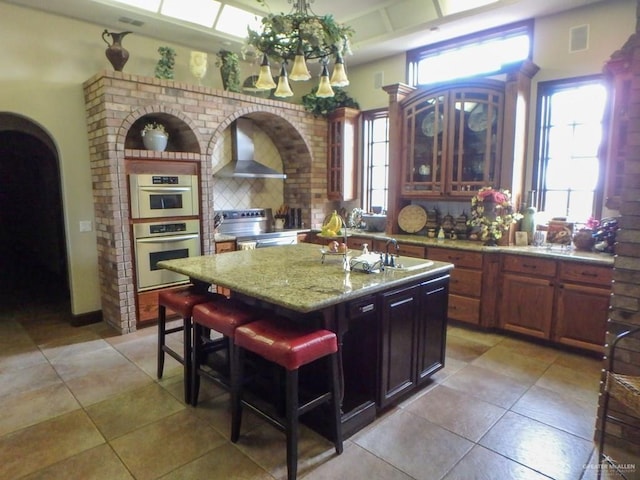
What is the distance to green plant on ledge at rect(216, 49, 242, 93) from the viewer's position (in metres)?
4.70

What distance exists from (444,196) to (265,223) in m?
2.64

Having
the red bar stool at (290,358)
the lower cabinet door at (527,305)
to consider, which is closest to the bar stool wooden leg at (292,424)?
the red bar stool at (290,358)

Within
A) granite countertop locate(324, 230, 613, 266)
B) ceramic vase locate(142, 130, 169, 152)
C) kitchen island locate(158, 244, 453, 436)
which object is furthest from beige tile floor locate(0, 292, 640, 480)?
ceramic vase locate(142, 130, 169, 152)

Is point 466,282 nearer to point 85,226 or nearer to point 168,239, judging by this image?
point 168,239

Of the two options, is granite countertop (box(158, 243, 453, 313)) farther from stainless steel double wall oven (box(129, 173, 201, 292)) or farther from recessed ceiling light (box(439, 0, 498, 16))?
recessed ceiling light (box(439, 0, 498, 16))

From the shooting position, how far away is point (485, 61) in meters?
4.57

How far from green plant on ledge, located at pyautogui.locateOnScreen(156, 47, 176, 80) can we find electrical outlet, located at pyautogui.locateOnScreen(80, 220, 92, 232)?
68.8 inches

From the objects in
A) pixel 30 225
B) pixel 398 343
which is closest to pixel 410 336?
pixel 398 343

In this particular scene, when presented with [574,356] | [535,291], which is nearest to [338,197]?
[535,291]

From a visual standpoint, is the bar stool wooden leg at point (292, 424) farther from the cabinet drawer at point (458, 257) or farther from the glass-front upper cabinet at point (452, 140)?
the glass-front upper cabinet at point (452, 140)

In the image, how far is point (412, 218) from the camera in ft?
16.4

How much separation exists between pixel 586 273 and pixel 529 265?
0.46 metres

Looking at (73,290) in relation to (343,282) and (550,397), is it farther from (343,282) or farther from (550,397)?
(550,397)

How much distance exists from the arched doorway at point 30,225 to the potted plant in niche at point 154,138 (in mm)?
1046
